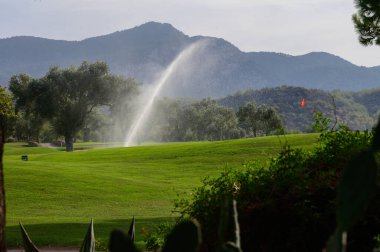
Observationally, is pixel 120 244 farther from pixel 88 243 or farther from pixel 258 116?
pixel 258 116

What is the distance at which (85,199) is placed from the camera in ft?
89.4

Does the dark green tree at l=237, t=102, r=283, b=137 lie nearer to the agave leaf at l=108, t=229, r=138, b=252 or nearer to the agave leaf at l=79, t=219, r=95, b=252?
the agave leaf at l=79, t=219, r=95, b=252

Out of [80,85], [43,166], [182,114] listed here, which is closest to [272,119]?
[182,114]

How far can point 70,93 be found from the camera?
74188mm

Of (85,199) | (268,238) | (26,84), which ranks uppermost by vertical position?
(26,84)

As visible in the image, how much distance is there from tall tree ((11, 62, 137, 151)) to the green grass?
1667 centimetres

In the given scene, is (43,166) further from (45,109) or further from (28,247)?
(28,247)

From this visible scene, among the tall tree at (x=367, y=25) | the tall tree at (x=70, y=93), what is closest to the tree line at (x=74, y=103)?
the tall tree at (x=70, y=93)

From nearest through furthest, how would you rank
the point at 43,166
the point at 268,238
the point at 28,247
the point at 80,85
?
the point at 28,247, the point at 268,238, the point at 43,166, the point at 80,85

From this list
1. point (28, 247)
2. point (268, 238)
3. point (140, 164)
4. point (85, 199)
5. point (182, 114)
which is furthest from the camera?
point (182, 114)

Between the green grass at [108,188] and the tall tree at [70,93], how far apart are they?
16.7m

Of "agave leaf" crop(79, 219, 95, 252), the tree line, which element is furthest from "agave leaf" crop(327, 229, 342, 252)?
the tree line

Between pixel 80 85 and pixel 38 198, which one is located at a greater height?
pixel 80 85

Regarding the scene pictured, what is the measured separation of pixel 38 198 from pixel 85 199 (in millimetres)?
2270
